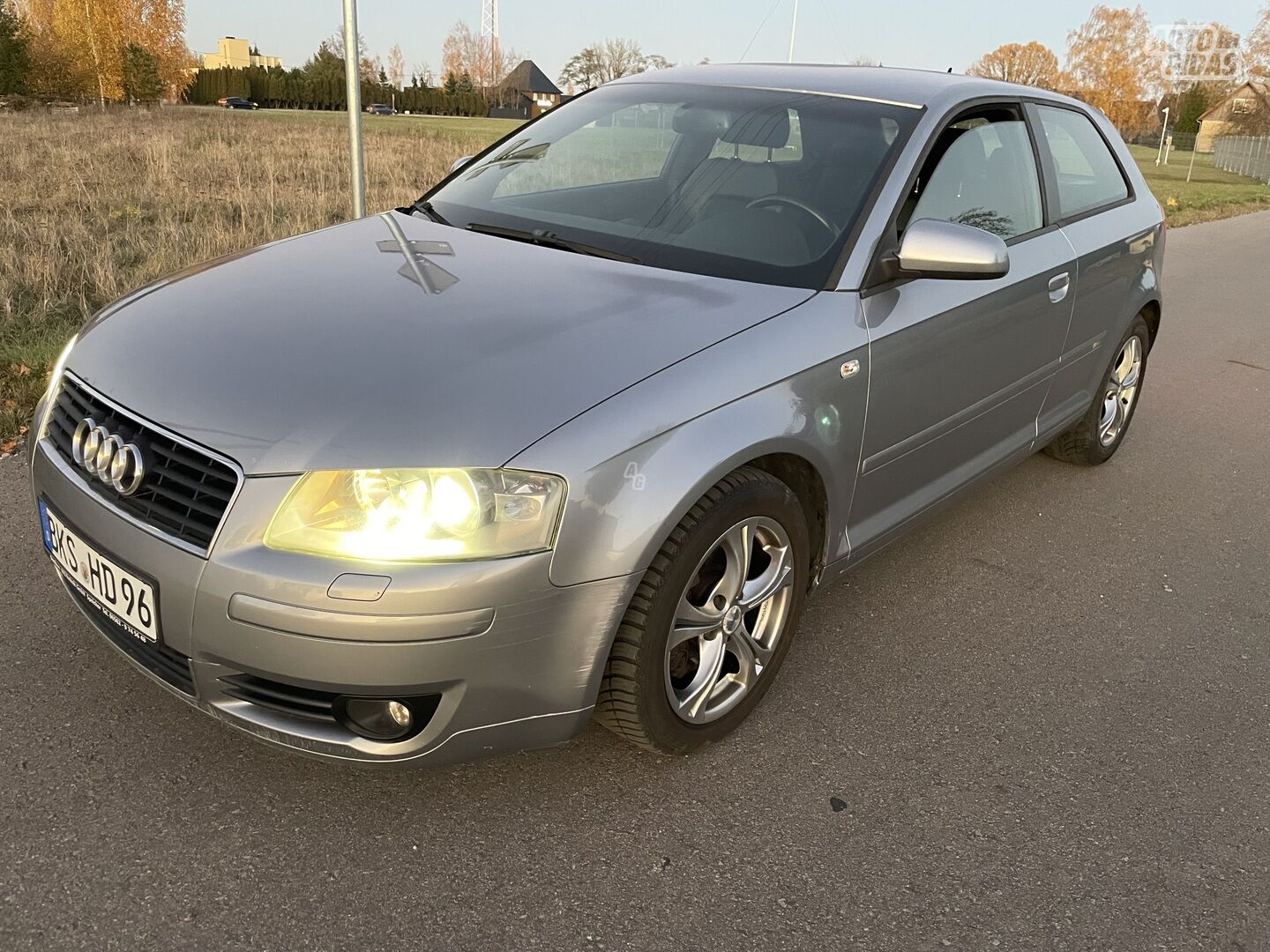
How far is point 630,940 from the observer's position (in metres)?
1.97

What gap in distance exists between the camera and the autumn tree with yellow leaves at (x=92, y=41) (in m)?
45.0

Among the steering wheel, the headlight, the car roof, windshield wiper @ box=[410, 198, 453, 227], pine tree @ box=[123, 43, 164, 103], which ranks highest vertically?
pine tree @ box=[123, 43, 164, 103]

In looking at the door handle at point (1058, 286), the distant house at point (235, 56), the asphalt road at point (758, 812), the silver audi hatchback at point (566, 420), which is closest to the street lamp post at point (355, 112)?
the silver audi hatchback at point (566, 420)

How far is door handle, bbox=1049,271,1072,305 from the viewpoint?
3.52m

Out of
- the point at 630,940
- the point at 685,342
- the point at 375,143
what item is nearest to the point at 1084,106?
the point at 685,342

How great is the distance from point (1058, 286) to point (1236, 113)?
56.6 m

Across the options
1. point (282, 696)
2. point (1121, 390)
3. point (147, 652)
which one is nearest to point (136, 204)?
point (1121, 390)

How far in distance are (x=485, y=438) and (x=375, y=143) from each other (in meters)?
21.8

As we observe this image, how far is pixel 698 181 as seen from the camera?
313 cm

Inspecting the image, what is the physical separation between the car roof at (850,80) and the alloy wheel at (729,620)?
154 centimetres

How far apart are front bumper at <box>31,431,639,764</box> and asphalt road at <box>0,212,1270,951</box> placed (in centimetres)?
27

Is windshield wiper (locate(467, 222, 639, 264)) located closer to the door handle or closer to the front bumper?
the front bumper

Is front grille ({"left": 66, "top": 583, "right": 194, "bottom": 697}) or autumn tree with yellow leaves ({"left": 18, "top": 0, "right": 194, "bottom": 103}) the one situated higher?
autumn tree with yellow leaves ({"left": 18, "top": 0, "right": 194, "bottom": 103})

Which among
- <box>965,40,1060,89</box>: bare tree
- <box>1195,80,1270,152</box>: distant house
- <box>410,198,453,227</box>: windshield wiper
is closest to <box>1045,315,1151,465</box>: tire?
<box>410,198,453,227</box>: windshield wiper
